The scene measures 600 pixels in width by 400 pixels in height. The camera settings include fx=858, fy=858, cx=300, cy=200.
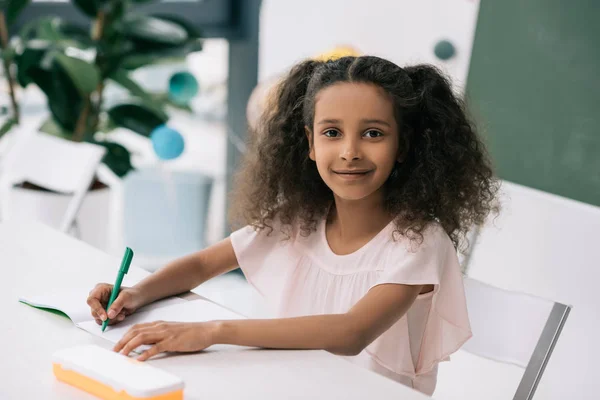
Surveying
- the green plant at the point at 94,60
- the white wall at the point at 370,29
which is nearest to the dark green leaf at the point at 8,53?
the green plant at the point at 94,60

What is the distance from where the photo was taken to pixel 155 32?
8.92 ft

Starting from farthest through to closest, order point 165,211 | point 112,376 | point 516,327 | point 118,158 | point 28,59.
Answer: point 165,211
point 118,158
point 28,59
point 516,327
point 112,376

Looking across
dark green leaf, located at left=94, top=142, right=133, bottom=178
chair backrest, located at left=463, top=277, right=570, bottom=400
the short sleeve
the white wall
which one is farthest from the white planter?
chair backrest, located at left=463, top=277, right=570, bottom=400

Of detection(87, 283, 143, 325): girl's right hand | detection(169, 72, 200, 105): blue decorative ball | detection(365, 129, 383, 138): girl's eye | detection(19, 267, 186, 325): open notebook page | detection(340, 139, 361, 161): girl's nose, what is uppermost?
detection(365, 129, 383, 138): girl's eye

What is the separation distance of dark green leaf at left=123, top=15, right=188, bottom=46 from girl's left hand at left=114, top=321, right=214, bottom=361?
5.51ft

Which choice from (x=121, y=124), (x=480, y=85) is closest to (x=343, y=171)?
(x=480, y=85)

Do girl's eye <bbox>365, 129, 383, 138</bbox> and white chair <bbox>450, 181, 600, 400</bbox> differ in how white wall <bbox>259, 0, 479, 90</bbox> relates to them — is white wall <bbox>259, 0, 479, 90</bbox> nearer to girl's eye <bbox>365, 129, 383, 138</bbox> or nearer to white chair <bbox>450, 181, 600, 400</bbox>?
white chair <bbox>450, 181, 600, 400</bbox>

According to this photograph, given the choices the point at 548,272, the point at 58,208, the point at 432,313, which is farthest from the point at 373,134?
the point at 58,208

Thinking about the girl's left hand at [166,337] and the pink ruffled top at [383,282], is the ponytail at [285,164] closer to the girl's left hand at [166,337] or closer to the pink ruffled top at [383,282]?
the pink ruffled top at [383,282]

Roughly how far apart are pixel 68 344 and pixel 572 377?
0.90 metres

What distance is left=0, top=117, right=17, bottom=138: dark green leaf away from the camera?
273cm

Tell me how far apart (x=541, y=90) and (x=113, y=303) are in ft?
4.83

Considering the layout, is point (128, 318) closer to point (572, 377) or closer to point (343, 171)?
point (343, 171)

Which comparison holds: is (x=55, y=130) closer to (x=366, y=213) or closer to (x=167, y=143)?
(x=167, y=143)
